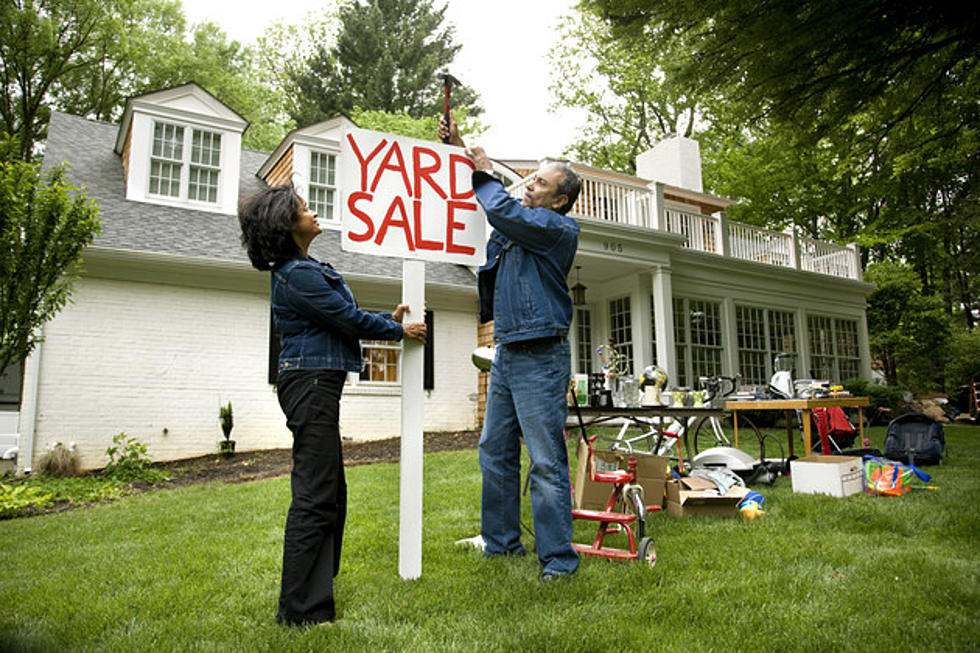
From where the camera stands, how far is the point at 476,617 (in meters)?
2.34

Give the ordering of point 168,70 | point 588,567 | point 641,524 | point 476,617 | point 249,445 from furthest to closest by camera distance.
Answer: point 168,70 < point 249,445 < point 641,524 < point 588,567 < point 476,617

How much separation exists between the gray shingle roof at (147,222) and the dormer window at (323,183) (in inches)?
16.8

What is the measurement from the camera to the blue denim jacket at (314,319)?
2459mm

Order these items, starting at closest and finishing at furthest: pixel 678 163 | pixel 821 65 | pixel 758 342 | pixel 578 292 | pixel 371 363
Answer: pixel 821 65
pixel 371 363
pixel 578 292
pixel 758 342
pixel 678 163

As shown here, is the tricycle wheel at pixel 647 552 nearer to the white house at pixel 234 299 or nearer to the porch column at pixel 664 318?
the white house at pixel 234 299

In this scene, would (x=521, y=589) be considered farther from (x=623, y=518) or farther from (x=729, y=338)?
(x=729, y=338)

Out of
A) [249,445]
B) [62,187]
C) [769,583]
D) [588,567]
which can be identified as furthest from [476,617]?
[249,445]

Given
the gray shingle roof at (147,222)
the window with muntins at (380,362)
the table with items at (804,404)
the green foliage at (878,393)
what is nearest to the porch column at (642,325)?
the gray shingle roof at (147,222)

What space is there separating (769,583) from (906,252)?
2652cm

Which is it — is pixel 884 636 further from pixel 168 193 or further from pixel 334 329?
pixel 168 193

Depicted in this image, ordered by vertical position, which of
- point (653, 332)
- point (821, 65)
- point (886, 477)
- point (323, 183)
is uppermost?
point (323, 183)

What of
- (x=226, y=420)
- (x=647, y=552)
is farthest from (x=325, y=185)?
(x=647, y=552)

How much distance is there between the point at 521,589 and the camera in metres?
2.63

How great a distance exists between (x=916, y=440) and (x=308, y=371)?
7319mm
